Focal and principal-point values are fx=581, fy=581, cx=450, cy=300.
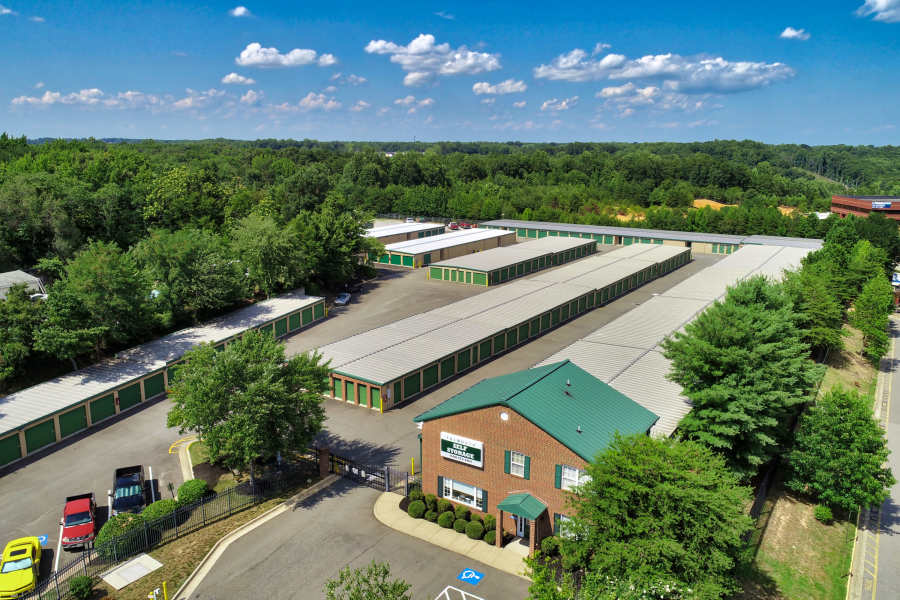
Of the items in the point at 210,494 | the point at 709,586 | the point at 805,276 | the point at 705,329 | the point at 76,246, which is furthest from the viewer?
the point at 76,246

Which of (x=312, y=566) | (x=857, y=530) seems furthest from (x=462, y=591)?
(x=857, y=530)

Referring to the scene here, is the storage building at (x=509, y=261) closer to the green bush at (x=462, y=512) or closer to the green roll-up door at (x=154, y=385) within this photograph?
the green roll-up door at (x=154, y=385)

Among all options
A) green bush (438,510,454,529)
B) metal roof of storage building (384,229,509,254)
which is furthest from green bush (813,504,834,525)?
metal roof of storage building (384,229,509,254)

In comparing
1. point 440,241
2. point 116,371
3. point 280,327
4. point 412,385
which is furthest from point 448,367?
point 440,241

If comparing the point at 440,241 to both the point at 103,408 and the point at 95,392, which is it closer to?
the point at 103,408

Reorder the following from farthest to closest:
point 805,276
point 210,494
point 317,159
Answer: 1. point 317,159
2. point 805,276
3. point 210,494

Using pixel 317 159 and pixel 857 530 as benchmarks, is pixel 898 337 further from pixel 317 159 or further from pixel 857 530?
pixel 317 159

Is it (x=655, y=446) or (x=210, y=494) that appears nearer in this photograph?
(x=655, y=446)
